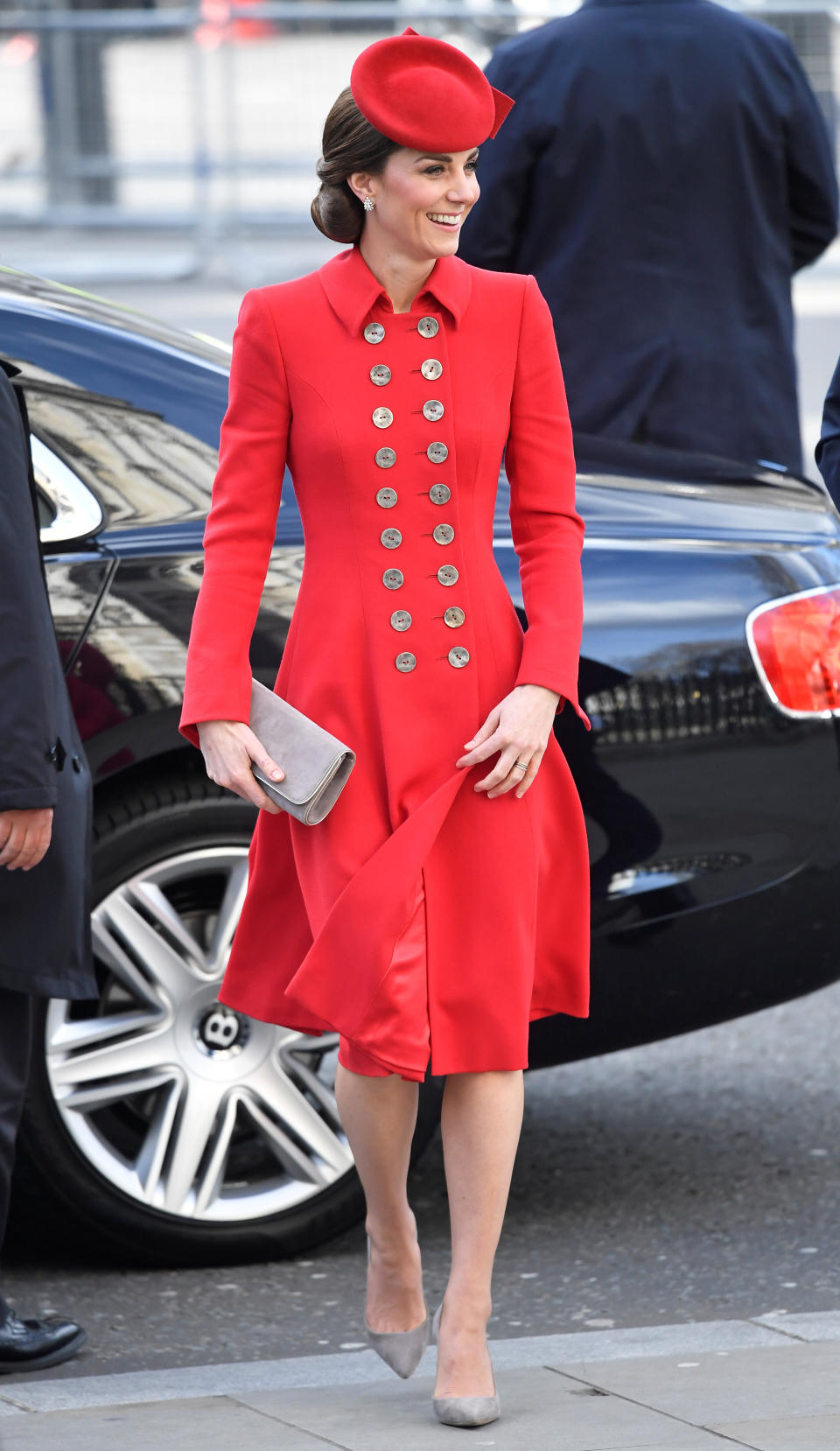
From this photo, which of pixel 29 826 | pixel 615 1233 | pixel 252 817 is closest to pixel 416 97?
pixel 29 826

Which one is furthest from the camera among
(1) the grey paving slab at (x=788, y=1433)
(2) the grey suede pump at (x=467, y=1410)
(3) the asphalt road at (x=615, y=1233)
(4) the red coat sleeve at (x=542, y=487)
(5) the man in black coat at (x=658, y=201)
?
(5) the man in black coat at (x=658, y=201)

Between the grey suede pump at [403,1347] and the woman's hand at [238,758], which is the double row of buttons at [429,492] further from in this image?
the grey suede pump at [403,1347]

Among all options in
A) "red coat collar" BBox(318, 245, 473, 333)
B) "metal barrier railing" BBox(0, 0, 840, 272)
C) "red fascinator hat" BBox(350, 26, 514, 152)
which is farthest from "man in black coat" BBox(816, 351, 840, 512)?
"metal barrier railing" BBox(0, 0, 840, 272)

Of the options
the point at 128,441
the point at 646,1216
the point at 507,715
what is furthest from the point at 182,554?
the point at 646,1216

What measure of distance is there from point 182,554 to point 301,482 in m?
0.85

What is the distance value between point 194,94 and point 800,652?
33.5 ft

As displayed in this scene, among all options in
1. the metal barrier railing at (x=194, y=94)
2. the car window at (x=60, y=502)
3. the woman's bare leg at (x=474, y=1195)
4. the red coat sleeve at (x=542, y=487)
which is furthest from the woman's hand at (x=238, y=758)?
the metal barrier railing at (x=194, y=94)

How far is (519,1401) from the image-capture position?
3.33 metres

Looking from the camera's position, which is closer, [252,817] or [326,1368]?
[326,1368]

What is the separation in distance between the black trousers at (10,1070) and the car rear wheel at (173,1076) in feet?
1.46

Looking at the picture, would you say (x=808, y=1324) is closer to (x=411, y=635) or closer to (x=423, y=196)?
Answer: (x=411, y=635)

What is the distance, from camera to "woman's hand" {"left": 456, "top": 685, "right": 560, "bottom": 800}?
3.22 meters

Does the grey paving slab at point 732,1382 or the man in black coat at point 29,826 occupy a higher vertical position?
the man in black coat at point 29,826

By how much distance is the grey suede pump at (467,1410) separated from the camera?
3223mm
